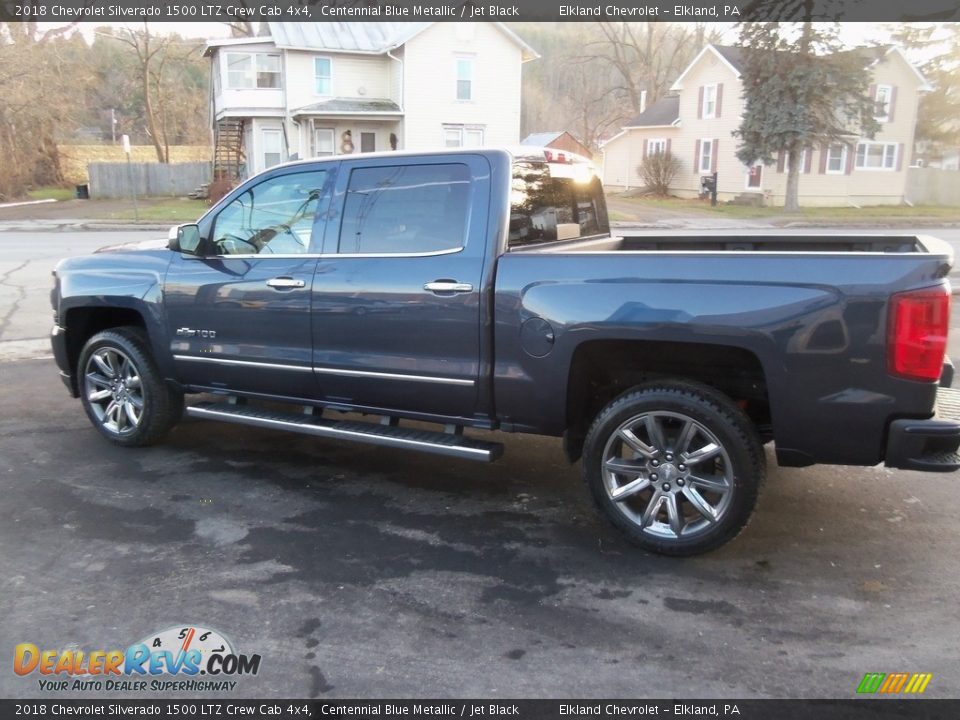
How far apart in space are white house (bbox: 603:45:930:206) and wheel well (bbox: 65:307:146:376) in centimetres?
3209

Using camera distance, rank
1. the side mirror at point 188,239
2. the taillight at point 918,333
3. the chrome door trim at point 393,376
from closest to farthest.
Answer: the taillight at point 918,333, the chrome door trim at point 393,376, the side mirror at point 188,239

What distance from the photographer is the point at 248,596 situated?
367cm

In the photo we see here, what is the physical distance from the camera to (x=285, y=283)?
4879 millimetres

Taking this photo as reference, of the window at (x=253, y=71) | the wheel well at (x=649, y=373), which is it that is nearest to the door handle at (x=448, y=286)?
the wheel well at (x=649, y=373)

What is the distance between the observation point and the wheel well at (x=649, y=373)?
405cm

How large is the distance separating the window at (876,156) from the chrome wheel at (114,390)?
3698 centimetres

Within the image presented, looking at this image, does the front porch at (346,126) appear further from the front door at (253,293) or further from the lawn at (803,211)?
the front door at (253,293)

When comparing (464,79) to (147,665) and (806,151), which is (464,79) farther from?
(147,665)

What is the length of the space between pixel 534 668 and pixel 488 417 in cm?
162

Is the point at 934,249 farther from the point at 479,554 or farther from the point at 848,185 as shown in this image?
the point at 848,185

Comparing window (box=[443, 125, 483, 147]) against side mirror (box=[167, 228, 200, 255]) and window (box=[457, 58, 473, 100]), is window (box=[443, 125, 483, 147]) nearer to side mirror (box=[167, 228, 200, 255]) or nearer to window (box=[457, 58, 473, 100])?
window (box=[457, 58, 473, 100])

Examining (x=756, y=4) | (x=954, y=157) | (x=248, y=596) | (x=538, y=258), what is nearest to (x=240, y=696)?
(x=248, y=596)

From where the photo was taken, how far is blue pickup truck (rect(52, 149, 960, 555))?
3582mm

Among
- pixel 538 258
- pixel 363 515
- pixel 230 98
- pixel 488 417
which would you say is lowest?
pixel 363 515
